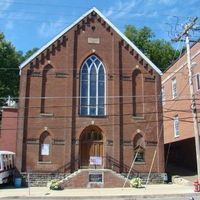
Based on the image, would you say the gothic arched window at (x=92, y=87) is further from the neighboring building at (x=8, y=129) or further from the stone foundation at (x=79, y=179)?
the neighboring building at (x=8, y=129)

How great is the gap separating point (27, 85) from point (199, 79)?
13.8 metres

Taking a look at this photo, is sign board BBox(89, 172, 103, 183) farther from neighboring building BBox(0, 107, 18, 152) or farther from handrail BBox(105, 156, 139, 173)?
neighboring building BBox(0, 107, 18, 152)

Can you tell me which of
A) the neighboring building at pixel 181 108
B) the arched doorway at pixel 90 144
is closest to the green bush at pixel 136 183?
the arched doorway at pixel 90 144

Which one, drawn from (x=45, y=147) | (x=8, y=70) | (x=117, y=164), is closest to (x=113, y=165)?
(x=117, y=164)

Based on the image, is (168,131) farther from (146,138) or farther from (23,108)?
(23,108)

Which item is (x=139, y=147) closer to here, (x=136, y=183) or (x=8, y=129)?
(x=136, y=183)

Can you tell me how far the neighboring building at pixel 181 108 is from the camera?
3262cm

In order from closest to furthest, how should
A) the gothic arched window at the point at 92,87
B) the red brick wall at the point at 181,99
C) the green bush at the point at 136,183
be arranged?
the green bush at the point at 136,183
the gothic arched window at the point at 92,87
the red brick wall at the point at 181,99

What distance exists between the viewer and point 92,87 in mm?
31500

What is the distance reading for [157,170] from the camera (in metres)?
30.3

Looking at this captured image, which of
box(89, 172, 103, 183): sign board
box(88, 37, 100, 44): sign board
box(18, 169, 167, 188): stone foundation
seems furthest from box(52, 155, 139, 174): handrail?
box(88, 37, 100, 44): sign board

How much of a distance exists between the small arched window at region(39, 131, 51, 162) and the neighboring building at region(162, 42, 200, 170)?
37.3ft

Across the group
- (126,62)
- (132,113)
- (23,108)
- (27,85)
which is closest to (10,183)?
(23,108)

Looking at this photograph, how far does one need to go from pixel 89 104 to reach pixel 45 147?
4890 mm
